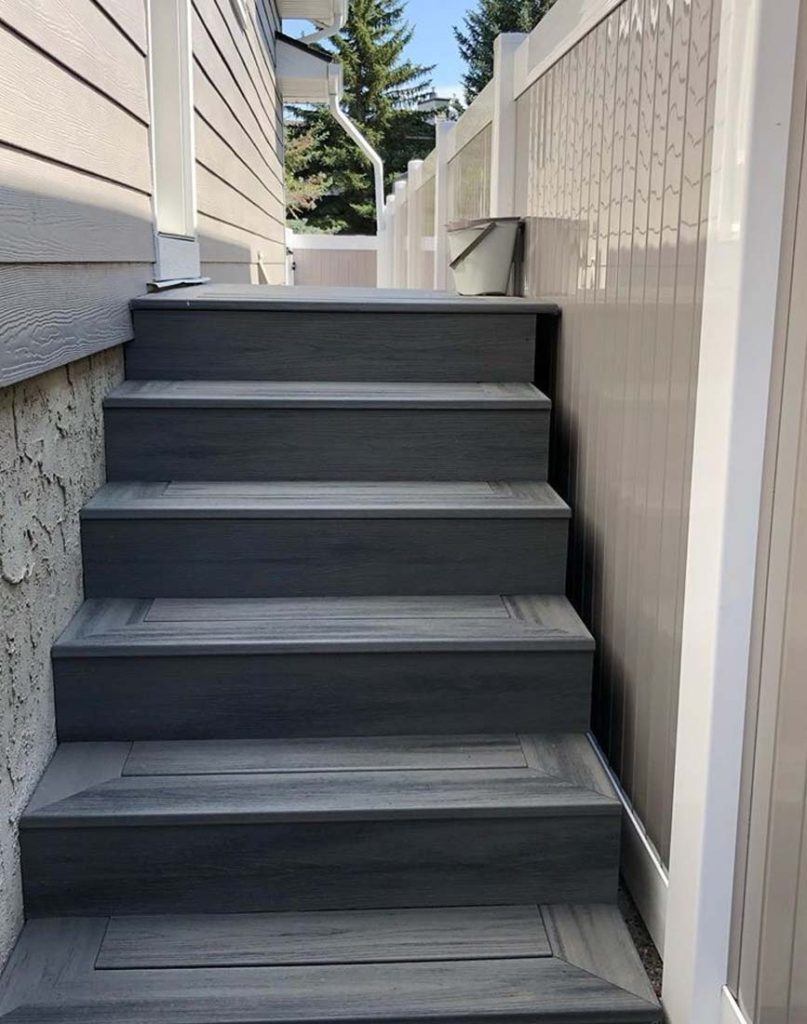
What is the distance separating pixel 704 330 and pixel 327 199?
90.1 feet

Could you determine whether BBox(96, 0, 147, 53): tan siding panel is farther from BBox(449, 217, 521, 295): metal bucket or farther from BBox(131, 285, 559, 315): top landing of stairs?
BBox(449, 217, 521, 295): metal bucket

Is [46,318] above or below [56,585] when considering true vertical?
above

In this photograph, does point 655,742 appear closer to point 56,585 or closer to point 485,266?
point 56,585

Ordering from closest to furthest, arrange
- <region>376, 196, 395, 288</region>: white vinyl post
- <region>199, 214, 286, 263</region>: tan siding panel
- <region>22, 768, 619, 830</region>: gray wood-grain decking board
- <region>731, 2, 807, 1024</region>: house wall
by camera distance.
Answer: <region>731, 2, 807, 1024</region>: house wall → <region>22, 768, 619, 830</region>: gray wood-grain decking board → <region>199, 214, 286, 263</region>: tan siding panel → <region>376, 196, 395, 288</region>: white vinyl post

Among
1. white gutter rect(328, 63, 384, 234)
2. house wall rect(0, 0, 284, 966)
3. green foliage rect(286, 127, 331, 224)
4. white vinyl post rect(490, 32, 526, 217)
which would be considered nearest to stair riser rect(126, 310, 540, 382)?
house wall rect(0, 0, 284, 966)

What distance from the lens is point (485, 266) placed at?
345 centimetres

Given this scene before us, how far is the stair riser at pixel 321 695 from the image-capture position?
6.71ft

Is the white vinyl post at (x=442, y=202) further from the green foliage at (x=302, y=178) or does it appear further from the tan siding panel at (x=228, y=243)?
the green foliage at (x=302, y=178)

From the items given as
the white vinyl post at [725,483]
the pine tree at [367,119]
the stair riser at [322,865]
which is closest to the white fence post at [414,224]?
the stair riser at [322,865]

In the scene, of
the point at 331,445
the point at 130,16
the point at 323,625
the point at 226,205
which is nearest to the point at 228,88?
the point at 226,205

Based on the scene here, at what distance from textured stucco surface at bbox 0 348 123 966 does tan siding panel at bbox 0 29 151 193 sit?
415 mm

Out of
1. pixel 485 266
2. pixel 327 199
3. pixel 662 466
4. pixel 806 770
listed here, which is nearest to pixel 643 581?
pixel 662 466

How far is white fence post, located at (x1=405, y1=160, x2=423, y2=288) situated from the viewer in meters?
7.39

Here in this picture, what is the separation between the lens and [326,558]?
2.34 m
